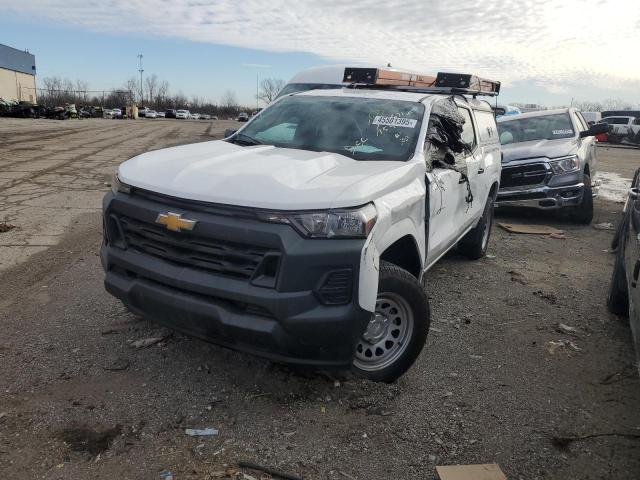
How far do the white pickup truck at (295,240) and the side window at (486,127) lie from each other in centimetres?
197

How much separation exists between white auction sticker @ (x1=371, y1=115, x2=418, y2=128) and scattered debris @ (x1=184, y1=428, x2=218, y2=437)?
2615 millimetres

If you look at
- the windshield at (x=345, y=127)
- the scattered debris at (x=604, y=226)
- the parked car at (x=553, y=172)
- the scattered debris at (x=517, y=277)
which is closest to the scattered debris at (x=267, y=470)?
the windshield at (x=345, y=127)

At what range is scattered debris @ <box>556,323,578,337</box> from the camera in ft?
15.2

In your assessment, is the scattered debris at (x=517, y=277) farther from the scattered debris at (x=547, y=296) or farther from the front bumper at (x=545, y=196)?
the front bumper at (x=545, y=196)

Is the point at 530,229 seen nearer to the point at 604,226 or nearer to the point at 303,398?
the point at 604,226

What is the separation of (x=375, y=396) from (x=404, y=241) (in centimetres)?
104

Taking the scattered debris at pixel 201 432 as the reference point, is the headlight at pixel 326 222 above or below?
above

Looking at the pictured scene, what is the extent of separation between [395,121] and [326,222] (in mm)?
1771

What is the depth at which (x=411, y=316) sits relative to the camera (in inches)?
136

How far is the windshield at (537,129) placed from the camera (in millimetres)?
10086

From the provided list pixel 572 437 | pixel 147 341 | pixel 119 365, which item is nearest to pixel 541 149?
pixel 572 437

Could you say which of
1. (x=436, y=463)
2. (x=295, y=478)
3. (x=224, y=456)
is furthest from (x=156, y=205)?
(x=436, y=463)

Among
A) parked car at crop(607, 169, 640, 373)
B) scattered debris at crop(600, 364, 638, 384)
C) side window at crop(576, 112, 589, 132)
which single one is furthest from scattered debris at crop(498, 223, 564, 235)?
scattered debris at crop(600, 364, 638, 384)

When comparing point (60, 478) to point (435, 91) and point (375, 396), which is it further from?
point (435, 91)
